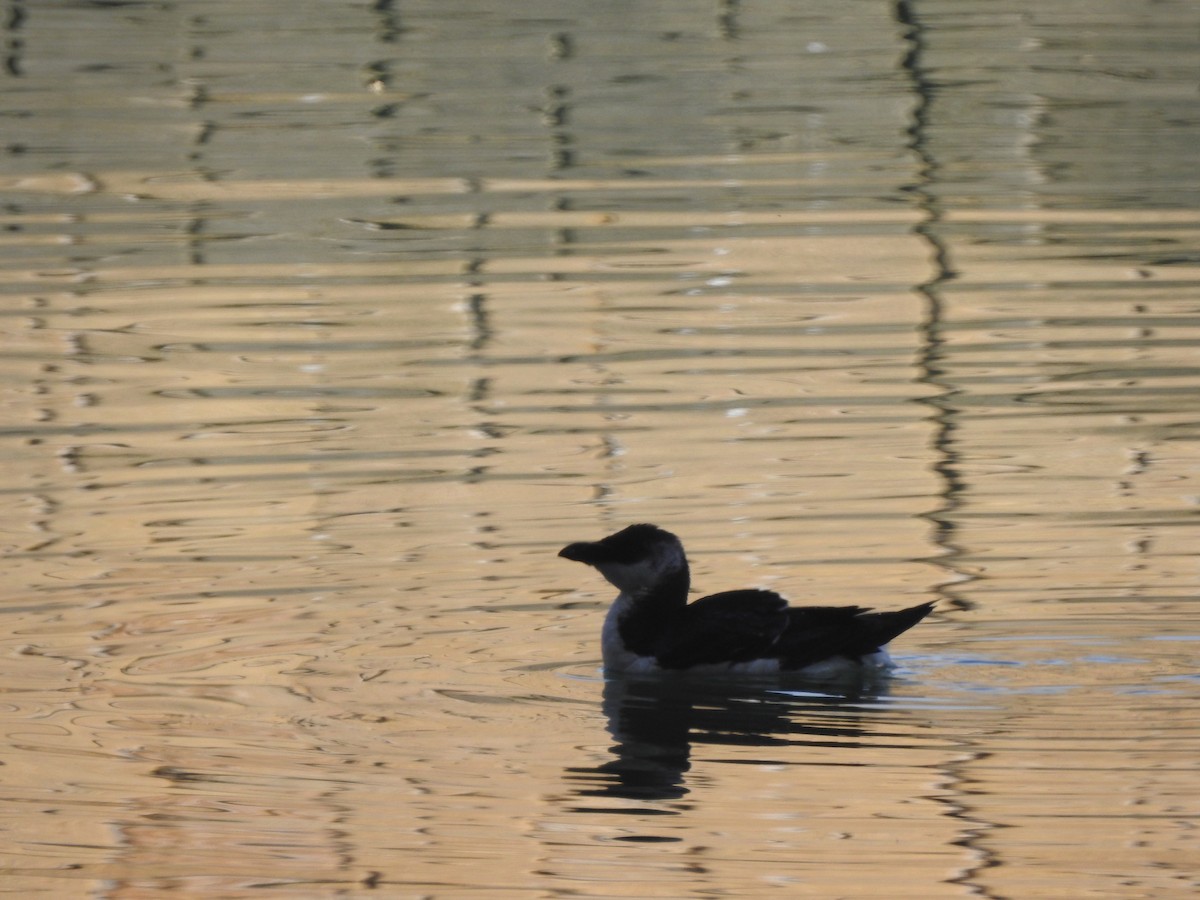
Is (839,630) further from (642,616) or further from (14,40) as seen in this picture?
(14,40)

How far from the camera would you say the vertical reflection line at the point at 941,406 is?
20.6 feet

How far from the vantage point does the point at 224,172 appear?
17.6 metres

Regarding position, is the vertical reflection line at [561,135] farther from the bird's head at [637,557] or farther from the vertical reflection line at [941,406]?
the bird's head at [637,557]

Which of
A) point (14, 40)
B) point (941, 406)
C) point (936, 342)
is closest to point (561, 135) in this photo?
point (14, 40)

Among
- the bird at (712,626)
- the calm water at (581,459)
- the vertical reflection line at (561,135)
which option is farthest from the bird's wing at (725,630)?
the vertical reflection line at (561,135)

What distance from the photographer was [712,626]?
7.68m

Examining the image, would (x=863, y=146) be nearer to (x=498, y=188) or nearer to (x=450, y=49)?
(x=498, y=188)

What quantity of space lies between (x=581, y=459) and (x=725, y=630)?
2676 millimetres

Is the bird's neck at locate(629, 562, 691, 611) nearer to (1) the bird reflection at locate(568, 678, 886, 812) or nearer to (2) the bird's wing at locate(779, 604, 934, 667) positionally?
(1) the bird reflection at locate(568, 678, 886, 812)

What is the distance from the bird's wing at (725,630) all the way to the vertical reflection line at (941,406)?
82cm

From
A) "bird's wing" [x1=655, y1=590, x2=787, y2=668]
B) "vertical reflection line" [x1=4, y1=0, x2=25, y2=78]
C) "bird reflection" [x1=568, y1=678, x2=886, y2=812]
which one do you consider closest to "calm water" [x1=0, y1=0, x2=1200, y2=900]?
"bird reflection" [x1=568, y1=678, x2=886, y2=812]

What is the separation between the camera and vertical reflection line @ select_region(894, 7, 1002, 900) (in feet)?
20.6

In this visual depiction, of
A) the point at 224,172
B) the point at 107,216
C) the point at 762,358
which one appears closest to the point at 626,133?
the point at 224,172

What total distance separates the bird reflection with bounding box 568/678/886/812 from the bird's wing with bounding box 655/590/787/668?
10 centimetres
